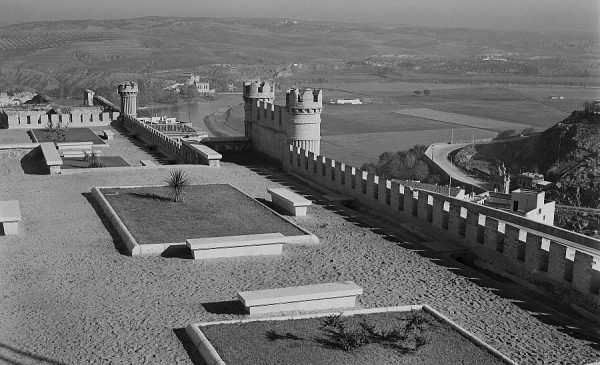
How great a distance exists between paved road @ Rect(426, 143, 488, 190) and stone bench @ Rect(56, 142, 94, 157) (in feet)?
104

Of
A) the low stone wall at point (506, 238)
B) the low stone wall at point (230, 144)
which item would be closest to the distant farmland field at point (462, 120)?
the low stone wall at point (230, 144)

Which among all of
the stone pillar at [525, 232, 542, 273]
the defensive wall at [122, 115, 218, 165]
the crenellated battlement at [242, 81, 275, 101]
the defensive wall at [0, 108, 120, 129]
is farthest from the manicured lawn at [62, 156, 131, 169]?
the stone pillar at [525, 232, 542, 273]

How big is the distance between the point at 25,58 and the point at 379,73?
8150 cm

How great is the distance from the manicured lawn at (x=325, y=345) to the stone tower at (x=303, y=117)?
12497 millimetres

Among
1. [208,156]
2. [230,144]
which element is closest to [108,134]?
[230,144]

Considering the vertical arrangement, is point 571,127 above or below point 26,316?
below

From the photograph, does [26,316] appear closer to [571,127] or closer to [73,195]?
[73,195]

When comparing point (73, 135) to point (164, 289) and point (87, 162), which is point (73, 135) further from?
point (164, 289)

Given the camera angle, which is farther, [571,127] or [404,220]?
[571,127]

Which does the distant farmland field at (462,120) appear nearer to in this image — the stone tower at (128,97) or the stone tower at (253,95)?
the stone tower at (128,97)

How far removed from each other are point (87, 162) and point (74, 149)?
253 centimetres

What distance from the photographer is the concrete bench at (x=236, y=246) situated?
1243 cm

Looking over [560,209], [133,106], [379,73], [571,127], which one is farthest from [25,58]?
[560,209]

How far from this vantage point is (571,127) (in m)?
65.9
